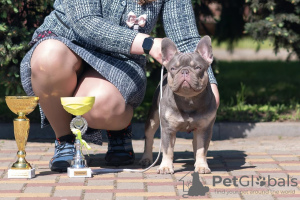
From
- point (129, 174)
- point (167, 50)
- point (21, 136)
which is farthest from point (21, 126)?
point (167, 50)

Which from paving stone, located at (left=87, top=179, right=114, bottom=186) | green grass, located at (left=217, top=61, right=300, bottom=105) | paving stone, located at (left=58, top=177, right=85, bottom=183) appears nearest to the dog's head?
A: paving stone, located at (left=87, top=179, right=114, bottom=186)

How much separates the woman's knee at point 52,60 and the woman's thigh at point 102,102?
6.1 inches

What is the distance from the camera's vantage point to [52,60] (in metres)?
3.77

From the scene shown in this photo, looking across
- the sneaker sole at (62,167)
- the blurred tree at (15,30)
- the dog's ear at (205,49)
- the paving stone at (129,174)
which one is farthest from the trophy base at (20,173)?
the blurred tree at (15,30)

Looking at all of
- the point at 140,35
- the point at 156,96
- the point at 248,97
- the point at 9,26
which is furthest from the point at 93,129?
the point at 248,97

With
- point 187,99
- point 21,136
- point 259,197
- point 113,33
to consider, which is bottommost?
point 259,197

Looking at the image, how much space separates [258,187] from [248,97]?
12.4ft

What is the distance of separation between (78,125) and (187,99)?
2.47 ft

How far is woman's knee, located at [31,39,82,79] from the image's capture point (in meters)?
3.77

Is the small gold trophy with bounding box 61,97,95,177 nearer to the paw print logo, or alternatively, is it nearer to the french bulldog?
the french bulldog

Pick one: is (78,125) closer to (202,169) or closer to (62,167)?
(62,167)

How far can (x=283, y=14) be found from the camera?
19.2ft

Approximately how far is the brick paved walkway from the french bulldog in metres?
0.21

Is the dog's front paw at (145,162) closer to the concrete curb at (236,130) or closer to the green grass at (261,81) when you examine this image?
the concrete curb at (236,130)
